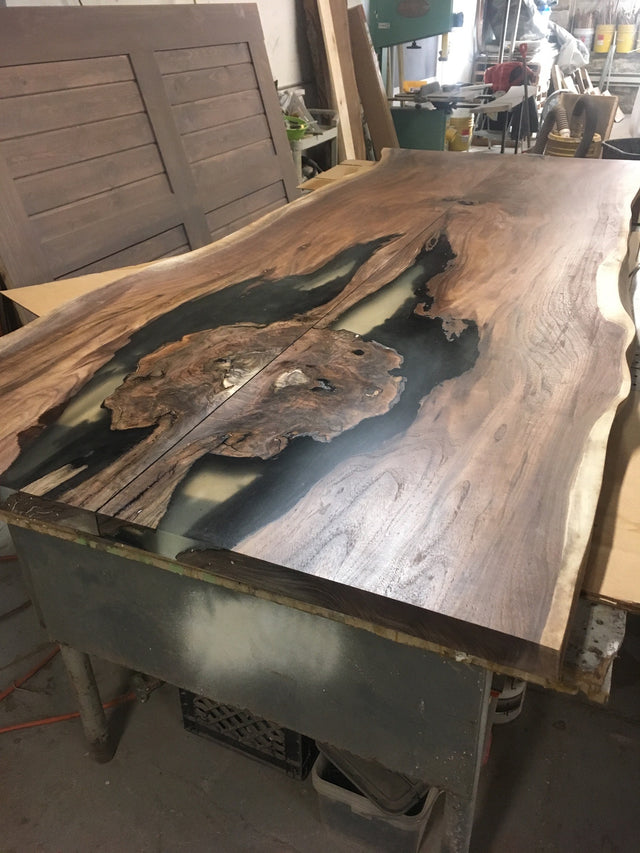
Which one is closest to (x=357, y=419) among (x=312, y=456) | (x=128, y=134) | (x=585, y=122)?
(x=312, y=456)

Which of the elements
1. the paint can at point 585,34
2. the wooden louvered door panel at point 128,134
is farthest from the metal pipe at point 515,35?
the wooden louvered door panel at point 128,134

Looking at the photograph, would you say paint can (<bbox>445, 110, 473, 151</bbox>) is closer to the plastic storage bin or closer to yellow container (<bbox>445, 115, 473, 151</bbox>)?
yellow container (<bbox>445, 115, 473, 151</bbox>)

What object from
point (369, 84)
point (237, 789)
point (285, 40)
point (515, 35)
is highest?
point (285, 40)

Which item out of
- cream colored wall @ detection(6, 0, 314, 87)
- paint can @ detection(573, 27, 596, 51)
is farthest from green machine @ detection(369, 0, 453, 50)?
paint can @ detection(573, 27, 596, 51)

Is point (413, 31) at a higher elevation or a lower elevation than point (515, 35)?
higher

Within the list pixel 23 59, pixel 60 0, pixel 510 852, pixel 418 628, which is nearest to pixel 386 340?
pixel 418 628

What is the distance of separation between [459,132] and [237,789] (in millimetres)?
4920

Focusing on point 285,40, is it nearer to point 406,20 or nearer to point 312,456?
point 406,20

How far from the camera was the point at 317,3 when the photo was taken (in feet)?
11.5

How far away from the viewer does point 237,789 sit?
4.59ft

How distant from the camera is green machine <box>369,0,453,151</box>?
379 centimetres

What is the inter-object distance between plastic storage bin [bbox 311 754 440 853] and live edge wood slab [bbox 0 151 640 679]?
628mm

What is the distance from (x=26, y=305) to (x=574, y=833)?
164cm

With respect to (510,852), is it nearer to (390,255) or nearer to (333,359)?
(333,359)
